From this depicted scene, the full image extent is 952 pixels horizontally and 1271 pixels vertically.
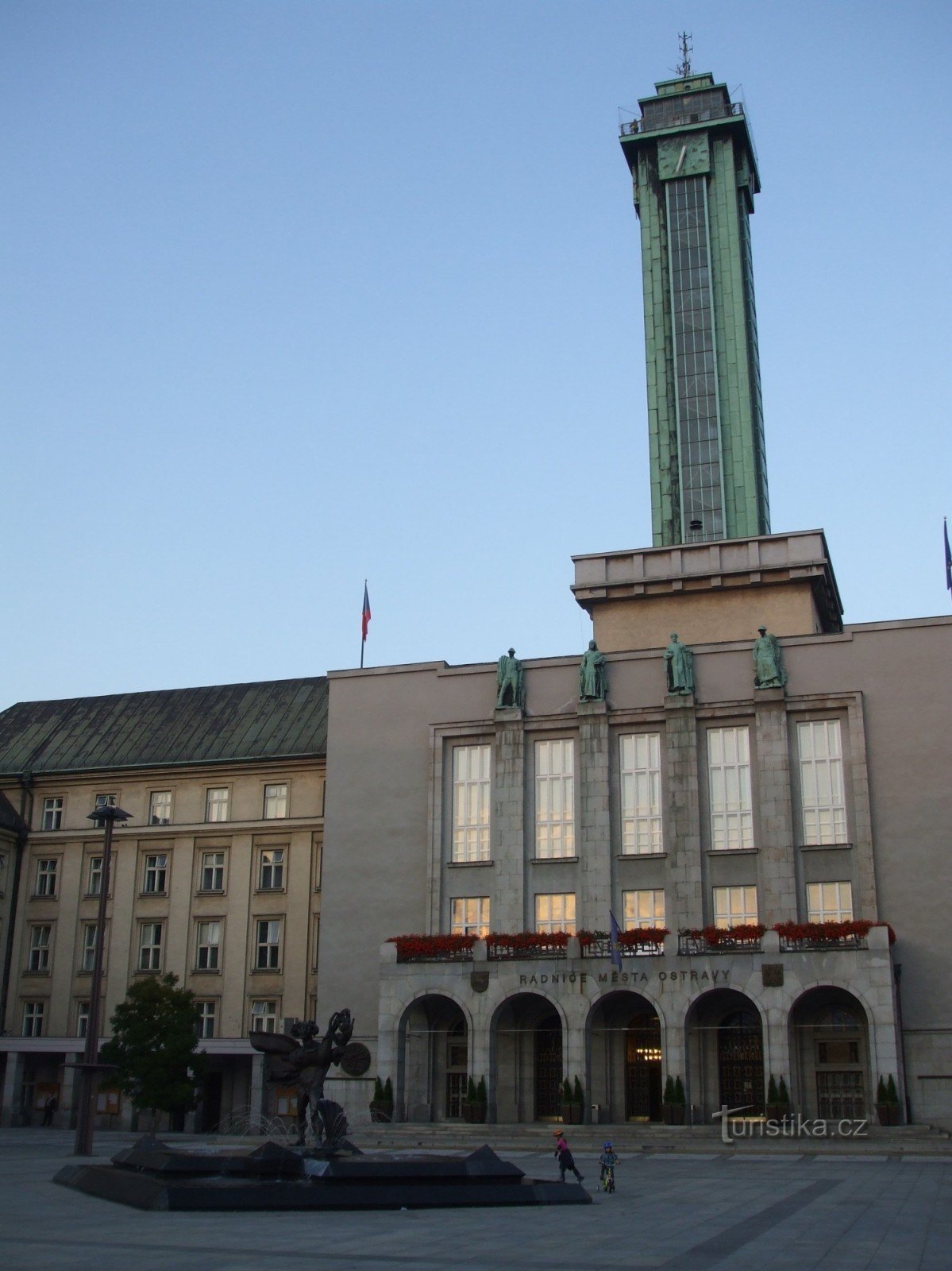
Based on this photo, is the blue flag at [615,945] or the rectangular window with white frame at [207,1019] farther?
the rectangular window with white frame at [207,1019]

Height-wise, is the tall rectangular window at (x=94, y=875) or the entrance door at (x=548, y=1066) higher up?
the tall rectangular window at (x=94, y=875)

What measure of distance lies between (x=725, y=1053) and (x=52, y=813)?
32.6 meters

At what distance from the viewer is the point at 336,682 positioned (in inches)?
2127

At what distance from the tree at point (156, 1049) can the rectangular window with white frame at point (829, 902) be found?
69.0ft

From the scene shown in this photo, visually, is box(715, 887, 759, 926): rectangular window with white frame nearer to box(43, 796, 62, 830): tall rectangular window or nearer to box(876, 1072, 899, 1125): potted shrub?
box(876, 1072, 899, 1125): potted shrub

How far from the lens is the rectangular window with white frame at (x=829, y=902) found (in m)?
44.6

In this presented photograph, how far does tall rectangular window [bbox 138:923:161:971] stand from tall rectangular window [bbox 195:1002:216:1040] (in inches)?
109

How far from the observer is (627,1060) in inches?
1801

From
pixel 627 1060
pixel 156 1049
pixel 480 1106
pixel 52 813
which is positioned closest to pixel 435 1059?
pixel 480 1106

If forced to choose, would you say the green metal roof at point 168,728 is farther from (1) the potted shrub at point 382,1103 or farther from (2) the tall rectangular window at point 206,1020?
(1) the potted shrub at point 382,1103

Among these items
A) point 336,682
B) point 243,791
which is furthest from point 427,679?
point 243,791

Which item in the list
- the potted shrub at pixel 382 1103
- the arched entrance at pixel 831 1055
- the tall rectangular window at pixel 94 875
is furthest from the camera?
the tall rectangular window at pixel 94 875

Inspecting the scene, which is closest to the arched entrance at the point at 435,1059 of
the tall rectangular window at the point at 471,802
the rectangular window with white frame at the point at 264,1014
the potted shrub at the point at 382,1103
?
the potted shrub at the point at 382,1103

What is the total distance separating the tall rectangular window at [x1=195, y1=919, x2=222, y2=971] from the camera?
56.1m
